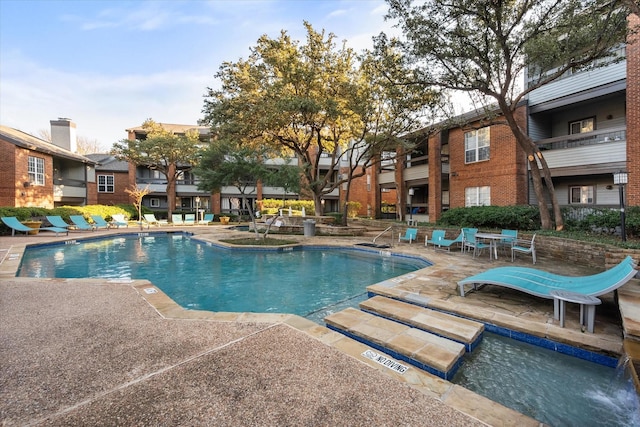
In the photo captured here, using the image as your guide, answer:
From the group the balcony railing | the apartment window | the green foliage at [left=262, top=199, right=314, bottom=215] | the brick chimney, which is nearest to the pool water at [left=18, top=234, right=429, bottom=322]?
the balcony railing

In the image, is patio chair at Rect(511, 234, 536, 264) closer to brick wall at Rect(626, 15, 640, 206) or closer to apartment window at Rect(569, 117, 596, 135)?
brick wall at Rect(626, 15, 640, 206)

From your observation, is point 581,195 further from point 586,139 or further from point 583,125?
point 583,125

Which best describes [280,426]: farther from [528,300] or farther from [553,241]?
[553,241]

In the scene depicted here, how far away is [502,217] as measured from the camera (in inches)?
→ 447

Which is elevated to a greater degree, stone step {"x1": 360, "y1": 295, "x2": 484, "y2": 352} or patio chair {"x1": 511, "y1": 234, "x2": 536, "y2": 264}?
patio chair {"x1": 511, "y1": 234, "x2": 536, "y2": 264}

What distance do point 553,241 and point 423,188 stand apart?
1441 centimetres

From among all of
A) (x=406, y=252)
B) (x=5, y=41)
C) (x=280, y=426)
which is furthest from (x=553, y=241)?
(x=5, y=41)

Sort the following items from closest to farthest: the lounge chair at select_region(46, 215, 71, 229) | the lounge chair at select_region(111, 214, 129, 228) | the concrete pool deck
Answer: the concrete pool deck → the lounge chair at select_region(46, 215, 71, 229) → the lounge chair at select_region(111, 214, 129, 228)

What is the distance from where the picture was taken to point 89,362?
2.85 meters

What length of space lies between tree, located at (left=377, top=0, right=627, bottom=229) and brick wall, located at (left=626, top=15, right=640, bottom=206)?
75.6 inches

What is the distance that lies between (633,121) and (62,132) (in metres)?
36.8

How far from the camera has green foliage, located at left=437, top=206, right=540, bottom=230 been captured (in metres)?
11.1

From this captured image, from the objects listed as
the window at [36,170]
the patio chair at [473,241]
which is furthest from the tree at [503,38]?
the window at [36,170]

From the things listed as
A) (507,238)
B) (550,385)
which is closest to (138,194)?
(507,238)
